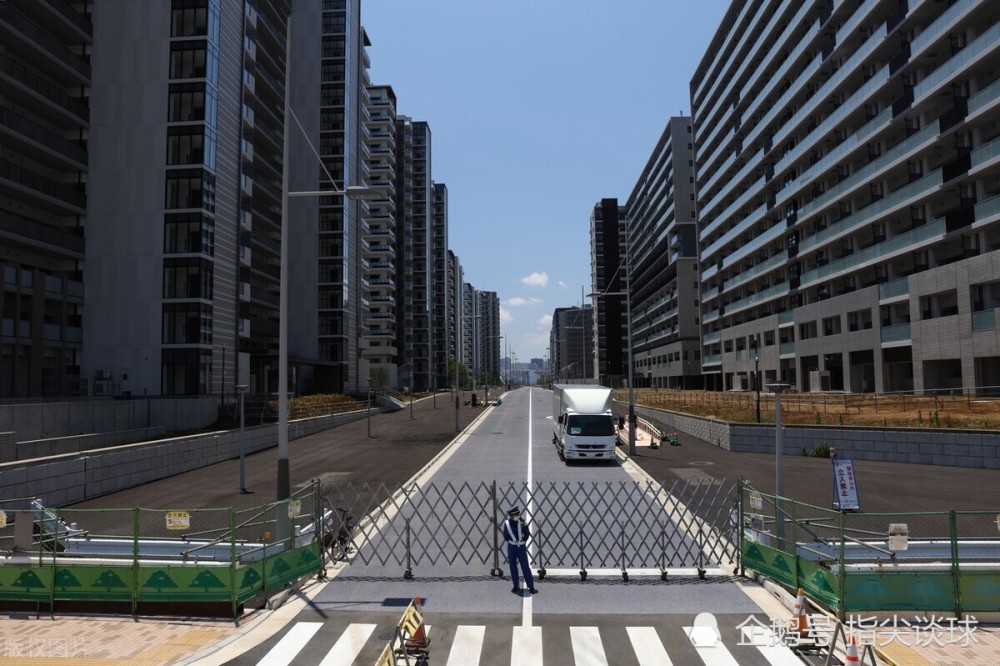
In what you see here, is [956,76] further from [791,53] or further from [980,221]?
[791,53]

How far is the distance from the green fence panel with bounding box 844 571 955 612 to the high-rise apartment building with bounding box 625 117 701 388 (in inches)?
3323

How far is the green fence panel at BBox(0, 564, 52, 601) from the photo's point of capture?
11.5 meters

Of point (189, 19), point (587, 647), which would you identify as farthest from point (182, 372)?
point (587, 647)

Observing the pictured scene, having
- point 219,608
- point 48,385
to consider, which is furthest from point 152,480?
point 48,385

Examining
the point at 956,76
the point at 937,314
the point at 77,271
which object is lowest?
the point at 937,314

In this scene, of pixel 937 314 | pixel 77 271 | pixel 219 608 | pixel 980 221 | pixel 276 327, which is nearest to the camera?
pixel 219 608

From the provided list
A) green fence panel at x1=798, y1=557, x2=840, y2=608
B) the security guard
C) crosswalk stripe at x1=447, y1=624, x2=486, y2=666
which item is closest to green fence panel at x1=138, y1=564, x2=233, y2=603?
crosswalk stripe at x1=447, y1=624, x2=486, y2=666

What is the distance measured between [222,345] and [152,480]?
2350cm

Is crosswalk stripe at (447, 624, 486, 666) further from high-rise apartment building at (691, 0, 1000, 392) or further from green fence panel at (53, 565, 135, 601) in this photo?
high-rise apartment building at (691, 0, 1000, 392)

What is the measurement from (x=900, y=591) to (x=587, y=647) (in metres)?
5.72

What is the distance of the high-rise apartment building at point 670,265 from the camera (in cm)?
10606

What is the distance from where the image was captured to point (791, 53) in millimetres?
64125

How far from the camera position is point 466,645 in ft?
31.3

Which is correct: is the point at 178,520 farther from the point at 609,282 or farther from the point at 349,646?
the point at 609,282
